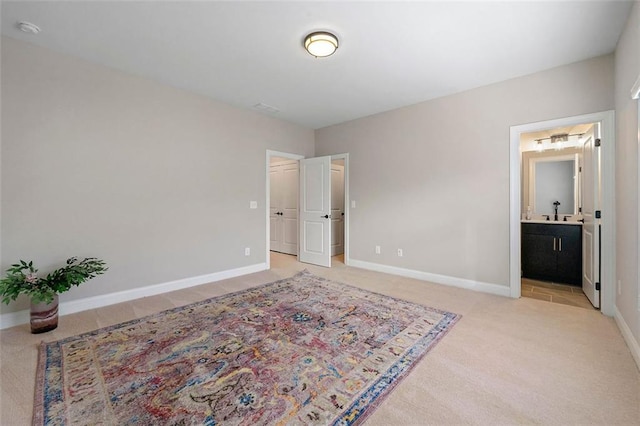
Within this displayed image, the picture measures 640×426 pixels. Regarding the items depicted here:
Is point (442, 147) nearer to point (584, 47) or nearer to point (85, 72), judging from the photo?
point (584, 47)

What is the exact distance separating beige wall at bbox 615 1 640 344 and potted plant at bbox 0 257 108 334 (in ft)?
15.1

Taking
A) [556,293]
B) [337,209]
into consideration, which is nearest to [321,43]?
[337,209]

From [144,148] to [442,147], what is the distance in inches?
153

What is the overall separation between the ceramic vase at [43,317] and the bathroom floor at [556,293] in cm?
502

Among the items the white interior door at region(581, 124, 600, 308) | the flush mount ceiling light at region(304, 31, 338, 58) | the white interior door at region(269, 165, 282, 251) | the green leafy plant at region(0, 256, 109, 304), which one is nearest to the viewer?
the green leafy plant at region(0, 256, 109, 304)

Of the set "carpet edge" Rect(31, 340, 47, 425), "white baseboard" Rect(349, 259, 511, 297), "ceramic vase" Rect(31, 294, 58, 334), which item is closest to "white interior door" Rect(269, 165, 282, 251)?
"white baseboard" Rect(349, 259, 511, 297)

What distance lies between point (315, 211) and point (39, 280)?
3.70 meters

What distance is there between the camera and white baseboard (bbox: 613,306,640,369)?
1926mm

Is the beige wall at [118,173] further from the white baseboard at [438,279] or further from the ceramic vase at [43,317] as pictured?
the white baseboard at [438,279]

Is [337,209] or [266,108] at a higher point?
[266,108]

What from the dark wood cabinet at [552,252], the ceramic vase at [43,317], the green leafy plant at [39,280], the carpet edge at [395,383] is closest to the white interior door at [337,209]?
the dark wood cabinet at [552,252]

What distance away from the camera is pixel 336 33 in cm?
242

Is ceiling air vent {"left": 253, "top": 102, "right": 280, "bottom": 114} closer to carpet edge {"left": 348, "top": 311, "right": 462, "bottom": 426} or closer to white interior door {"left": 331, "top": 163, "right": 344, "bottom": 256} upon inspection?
white interior door {"left": 331, "top": 163, "right": 344, "bottom": 256}

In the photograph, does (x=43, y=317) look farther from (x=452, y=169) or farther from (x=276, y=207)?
(x=452, y=169)
